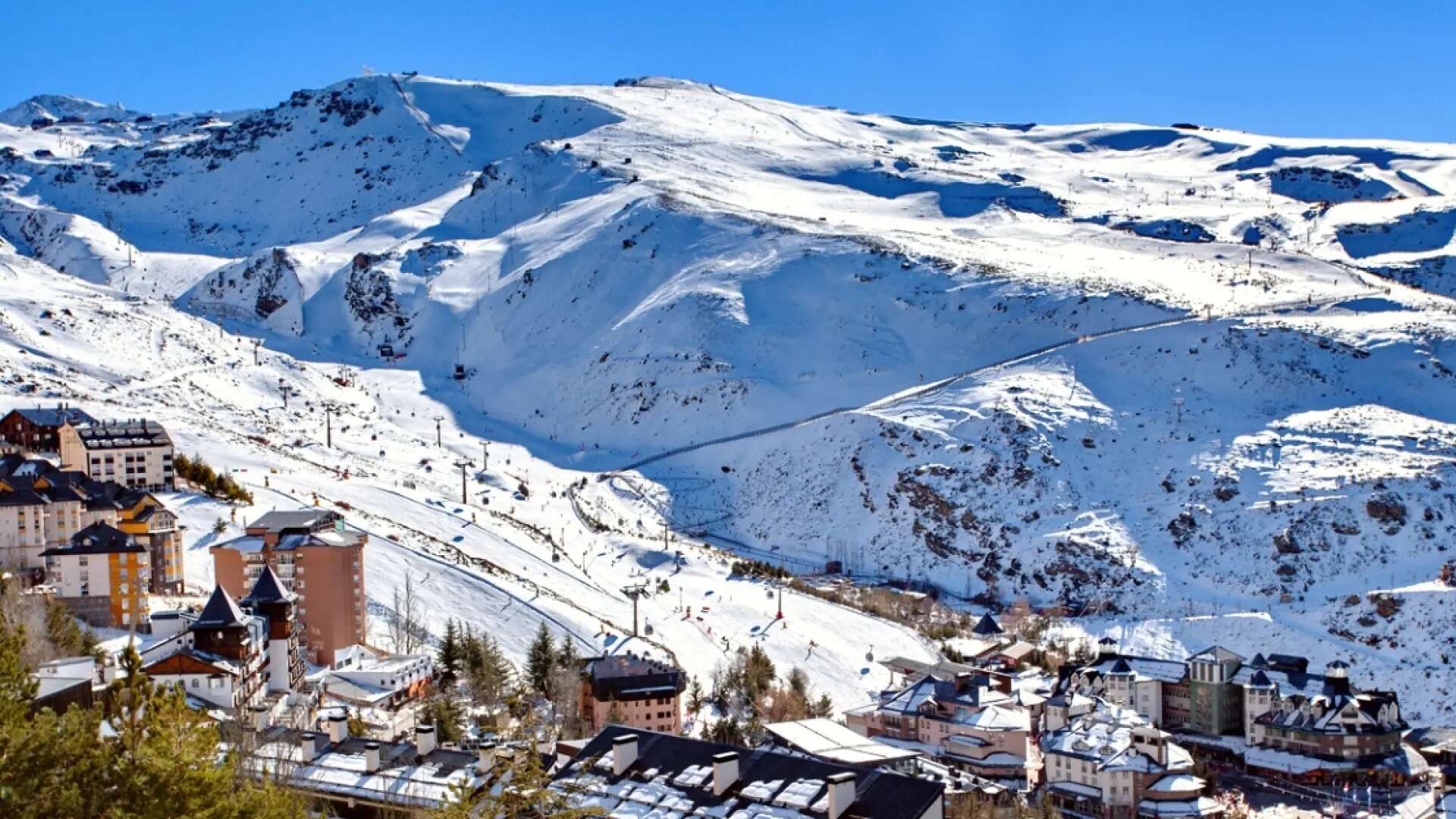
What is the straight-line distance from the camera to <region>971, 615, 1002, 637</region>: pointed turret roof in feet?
240

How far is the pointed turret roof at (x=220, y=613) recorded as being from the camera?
135 ft

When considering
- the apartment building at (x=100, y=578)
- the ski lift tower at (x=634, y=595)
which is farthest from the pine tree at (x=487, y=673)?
the apartment building at (x=100, y=578)

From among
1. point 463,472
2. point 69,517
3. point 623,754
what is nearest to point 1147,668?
point 623,754

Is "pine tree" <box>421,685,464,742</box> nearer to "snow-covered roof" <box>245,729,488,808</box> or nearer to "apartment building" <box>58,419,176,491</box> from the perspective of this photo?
"snow-covered roof" <box>245,729,488,808</box>

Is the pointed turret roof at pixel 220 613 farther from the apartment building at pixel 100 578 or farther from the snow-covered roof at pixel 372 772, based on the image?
the snow-covered roof at pixel 372 772

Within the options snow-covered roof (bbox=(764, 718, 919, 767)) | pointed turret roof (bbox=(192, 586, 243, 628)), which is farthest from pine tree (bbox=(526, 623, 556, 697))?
pointed turret roof (bbox=(192, 586, 243, 628))

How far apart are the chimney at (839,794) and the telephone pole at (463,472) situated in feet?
179

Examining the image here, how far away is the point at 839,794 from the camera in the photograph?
29.2 metres

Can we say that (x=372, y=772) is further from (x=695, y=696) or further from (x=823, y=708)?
(x=823, y=708)

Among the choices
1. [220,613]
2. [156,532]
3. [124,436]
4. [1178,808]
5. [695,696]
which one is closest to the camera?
[220,613]

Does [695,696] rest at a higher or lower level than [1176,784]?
higher

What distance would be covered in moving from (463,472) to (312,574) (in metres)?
36.6

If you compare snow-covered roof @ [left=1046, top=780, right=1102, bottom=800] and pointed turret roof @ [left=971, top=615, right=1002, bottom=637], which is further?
pointed turret roof @ [left=971, top=615, right=1002, bottom=637]

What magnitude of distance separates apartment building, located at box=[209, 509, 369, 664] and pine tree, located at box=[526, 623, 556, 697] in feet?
21.6
